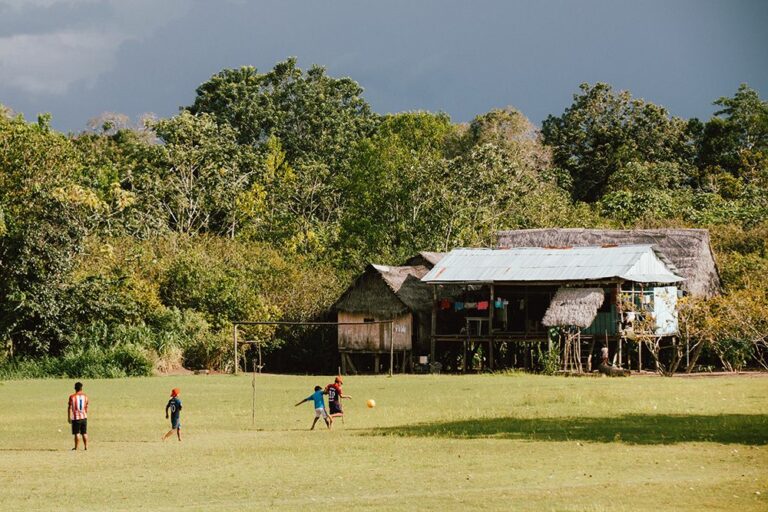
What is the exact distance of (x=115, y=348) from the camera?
43844 millimetres

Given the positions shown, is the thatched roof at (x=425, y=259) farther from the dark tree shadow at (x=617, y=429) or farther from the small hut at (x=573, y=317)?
the dark tree shadow at (x=617, y=429)

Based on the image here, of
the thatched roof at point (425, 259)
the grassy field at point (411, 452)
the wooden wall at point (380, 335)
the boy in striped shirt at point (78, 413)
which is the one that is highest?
the thatched roof at point (425, 259)

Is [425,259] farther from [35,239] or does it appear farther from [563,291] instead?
[35,239]

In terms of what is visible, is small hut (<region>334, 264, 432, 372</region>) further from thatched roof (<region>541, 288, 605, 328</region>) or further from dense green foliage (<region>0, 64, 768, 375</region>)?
thatched roof (<region>541, 288, 605, 328</region>)

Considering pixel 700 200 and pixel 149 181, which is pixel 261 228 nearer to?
pixel 149 181

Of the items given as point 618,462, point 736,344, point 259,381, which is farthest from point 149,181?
point 618,462

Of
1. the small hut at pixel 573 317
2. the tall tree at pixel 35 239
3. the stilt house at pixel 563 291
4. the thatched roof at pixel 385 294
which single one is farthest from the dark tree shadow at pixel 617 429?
the tall tree at pixel 35 239

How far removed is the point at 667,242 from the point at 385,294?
12.2m

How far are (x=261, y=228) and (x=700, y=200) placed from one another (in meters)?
22.7

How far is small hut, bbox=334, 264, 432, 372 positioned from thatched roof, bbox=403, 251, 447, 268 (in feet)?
4.66

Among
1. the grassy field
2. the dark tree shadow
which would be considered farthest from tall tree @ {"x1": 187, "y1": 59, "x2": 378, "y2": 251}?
the dark tree shadow

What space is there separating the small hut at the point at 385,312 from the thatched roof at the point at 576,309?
268 inches

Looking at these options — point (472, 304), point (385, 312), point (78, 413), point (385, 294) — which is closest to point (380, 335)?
point (385, 312)

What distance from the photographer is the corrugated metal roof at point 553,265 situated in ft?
149
